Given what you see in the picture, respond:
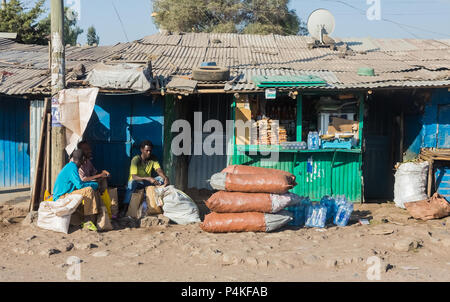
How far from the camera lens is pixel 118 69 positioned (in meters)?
8.38

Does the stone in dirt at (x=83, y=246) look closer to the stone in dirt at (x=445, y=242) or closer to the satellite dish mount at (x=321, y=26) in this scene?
the stone in dirt at (x=445, y=242)

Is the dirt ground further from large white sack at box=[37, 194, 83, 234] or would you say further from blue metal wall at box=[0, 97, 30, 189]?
blue metal wall at box=[0, 97, 30, 189]

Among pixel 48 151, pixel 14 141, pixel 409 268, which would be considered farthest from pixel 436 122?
pixel 14 141

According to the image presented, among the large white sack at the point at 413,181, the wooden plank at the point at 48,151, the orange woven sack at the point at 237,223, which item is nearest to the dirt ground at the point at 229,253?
the orange woven sack at the point at 237,223

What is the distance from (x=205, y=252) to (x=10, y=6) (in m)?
16.0

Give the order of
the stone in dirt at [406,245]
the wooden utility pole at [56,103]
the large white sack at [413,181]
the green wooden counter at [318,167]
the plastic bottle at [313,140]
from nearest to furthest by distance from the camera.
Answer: the stone in dirt at [406,245]
the wooden utility pole at [56,103]
the large white sack at [413,181]
the plastic bottle at [313,140]
the green wooden counter at [318,167]

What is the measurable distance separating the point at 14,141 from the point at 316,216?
700 cm

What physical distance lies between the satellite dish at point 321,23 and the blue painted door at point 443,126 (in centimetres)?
447

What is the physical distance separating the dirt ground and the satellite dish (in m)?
6.76

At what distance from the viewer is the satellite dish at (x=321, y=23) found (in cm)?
1266

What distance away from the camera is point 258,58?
1155 cm

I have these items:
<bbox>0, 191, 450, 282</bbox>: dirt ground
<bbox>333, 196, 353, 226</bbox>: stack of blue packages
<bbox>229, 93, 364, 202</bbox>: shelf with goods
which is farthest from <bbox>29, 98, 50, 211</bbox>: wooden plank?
<bbox>333, 196, 353, 226</bbox>: stack of blue packages
